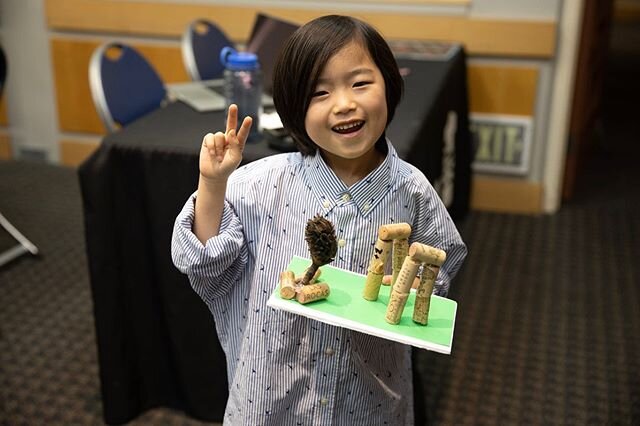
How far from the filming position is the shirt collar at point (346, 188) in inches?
44.2

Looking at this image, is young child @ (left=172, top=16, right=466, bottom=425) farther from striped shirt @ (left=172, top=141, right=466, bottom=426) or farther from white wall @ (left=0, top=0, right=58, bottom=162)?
white wall @ (left=0, top=0, right=58, bottom=162)

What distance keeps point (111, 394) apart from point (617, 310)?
1657mm

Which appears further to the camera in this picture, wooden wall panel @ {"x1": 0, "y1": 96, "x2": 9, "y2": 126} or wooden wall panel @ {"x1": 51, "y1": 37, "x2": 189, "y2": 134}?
wooden wall panel @ {"x1": 0, "y1": 96, "x2": 9, "y2": 126}

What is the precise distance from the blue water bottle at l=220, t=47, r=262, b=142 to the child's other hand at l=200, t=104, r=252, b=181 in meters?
0.84

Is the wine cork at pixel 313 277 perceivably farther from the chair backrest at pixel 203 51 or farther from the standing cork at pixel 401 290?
the chair backrest at pixel 203 51

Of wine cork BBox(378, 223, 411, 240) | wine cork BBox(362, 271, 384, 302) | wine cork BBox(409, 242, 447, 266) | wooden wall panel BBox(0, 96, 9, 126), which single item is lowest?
wooden wall panel BBox(0, 96, 9, 126)

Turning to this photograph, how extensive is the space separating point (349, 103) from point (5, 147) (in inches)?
134

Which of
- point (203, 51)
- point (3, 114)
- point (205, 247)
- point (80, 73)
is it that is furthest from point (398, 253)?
point (3, 114)

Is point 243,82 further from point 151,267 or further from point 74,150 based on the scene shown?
point 74,150

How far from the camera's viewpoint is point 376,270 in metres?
1.04

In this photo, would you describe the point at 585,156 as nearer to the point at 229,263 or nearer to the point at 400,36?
the point at 400,36

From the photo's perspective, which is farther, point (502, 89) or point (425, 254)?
point (502, 89)

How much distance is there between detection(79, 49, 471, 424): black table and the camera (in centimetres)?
179

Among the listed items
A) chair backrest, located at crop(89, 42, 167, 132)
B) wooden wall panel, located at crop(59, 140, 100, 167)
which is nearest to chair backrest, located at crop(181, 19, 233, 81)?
chair backrest, located at crop(89, 42, 167, 132)
